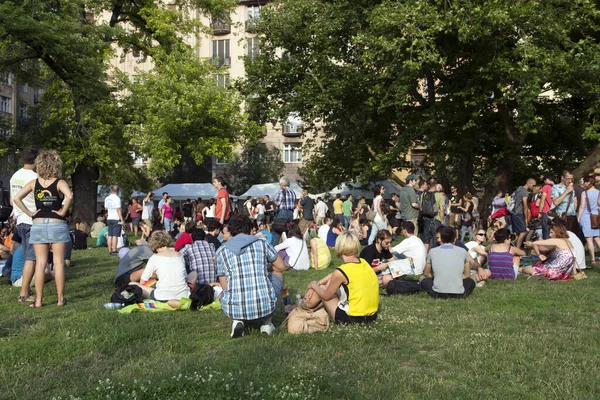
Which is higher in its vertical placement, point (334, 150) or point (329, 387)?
point (334, 150)

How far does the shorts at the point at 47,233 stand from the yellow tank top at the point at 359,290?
12.7 feet

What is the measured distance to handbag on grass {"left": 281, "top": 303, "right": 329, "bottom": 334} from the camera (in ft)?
23.0

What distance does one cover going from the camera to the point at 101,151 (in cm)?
2689

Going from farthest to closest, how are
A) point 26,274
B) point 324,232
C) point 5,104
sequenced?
point 5,104 < point 324,232 < point 26,274

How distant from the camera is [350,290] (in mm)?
7270

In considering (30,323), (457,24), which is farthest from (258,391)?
(457,24)

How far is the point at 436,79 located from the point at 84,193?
15632 mm

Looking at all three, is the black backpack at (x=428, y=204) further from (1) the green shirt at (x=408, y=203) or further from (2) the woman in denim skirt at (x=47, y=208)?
(2) the woman in denim skirt at (x=47, y=208)

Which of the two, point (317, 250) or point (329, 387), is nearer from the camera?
point (329, 387)

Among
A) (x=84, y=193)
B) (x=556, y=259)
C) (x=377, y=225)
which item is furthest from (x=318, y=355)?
(x=84, y=193)

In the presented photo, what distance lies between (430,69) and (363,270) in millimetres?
18113

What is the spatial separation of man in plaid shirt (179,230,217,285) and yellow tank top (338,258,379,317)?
3269 mm

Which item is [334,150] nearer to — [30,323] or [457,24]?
Answer: [457,24]

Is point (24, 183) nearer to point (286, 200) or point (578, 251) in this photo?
point (578, 251)
